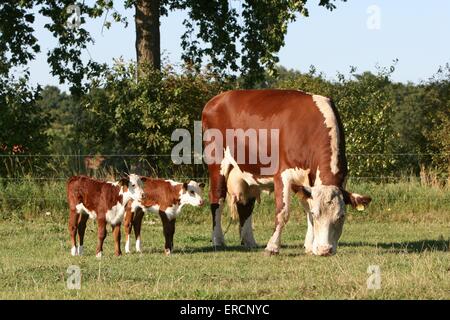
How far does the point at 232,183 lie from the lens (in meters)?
16.7

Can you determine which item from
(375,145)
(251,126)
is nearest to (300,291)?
(251,126)

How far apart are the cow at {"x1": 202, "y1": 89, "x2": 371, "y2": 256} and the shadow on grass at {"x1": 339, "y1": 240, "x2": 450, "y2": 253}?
1411mm

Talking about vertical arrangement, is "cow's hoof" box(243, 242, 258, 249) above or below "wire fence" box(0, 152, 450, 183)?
below

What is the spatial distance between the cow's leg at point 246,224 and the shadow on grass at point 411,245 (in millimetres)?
1480

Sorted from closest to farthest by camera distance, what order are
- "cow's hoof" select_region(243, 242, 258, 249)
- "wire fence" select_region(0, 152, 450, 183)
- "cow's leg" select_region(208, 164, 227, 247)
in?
"cow's hoof" select_region(243, 242, 258, 249), "cow's leg" select_region(208, 164, 227, 247), "wire fence" select_region(0, 152, 450, 183)

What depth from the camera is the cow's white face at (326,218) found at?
13.6 metres

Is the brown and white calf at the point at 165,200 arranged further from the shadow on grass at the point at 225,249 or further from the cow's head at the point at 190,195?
the shadow on grass at the point at 225,249

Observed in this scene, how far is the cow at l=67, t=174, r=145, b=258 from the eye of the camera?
14.6m

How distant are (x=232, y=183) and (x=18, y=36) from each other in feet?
34.8

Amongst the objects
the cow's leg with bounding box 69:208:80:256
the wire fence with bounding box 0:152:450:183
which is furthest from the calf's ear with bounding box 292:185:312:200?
the wire fence with bounding box 0:152:450:183

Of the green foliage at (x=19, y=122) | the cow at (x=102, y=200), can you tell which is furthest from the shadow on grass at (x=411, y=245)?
the green foliage at (x=19, y=122)

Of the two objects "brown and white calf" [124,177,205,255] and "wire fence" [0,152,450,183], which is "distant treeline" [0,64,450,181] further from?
"brown and white calf" [124,177,205,255]

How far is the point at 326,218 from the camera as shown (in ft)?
44.7
